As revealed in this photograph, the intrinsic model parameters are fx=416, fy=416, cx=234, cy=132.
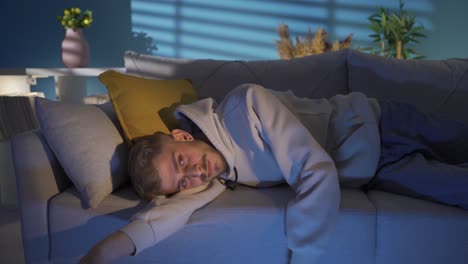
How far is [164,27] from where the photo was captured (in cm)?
330

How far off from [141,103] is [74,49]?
154 centimetres

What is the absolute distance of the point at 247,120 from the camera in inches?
48.8

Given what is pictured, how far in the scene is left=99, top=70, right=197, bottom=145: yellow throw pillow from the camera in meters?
1.34

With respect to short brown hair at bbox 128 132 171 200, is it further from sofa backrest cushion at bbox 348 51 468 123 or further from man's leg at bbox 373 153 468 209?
sofa backrest cushion at bbox 348 51 468 123

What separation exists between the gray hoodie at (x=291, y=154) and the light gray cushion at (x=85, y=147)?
20 cm

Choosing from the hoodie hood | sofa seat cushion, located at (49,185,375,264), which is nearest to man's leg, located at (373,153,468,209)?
sofa seat cushion, located at (49,185,375,264)

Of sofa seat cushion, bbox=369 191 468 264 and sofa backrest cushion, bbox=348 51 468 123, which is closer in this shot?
sofa seat cushion, bbox=369 191 468 264

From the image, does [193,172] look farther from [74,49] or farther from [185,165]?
[74,49]

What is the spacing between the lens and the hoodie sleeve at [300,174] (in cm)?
102

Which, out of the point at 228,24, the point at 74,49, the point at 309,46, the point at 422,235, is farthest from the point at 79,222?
the point at 228,24

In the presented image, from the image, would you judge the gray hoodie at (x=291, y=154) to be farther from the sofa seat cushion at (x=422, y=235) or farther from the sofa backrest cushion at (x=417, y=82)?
the sofa backrest cushion at (x=417, y=82)

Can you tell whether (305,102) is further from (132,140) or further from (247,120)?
(132,140)

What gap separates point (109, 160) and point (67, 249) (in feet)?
0.88

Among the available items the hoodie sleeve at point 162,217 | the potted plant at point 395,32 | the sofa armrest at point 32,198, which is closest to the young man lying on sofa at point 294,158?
the hoodie sleeve at point 162,217
